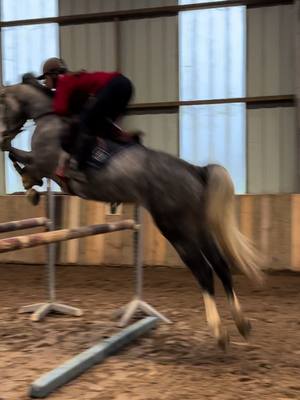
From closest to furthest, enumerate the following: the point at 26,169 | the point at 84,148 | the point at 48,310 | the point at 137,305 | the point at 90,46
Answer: the point at 84,148 → the point at 26,169 → the point at 137,305 → the point at 48,310 → the point at 90,46

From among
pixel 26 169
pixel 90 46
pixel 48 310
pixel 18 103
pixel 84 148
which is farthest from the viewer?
pixel 90 46

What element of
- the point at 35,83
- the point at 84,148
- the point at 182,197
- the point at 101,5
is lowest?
the point at 182,197

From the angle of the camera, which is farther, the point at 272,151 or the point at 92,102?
the point at 272,151

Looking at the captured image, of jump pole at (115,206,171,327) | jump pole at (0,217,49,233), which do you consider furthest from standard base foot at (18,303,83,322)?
jump pole at (0,217,49,233)

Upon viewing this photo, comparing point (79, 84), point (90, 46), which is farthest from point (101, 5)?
point (79, 84)

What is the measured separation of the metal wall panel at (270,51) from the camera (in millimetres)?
7148

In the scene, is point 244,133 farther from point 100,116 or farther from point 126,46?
point 100,116

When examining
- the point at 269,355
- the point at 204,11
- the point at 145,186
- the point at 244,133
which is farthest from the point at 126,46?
the point at 269,355

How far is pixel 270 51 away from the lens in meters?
7.23

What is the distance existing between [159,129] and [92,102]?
13.9 ft

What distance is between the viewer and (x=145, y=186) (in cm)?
359

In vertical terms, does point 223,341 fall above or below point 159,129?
below

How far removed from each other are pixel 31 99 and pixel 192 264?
1.59m

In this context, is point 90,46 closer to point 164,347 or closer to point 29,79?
point 29,79
